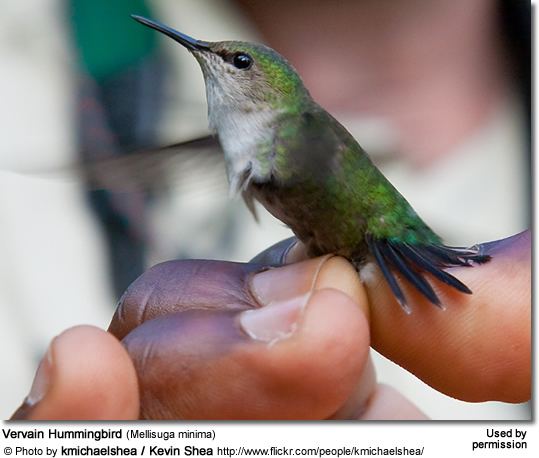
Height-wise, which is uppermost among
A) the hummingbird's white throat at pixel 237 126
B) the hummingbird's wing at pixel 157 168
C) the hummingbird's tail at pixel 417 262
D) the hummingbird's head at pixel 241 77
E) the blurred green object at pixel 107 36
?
the blurred green object at pixel 107 36

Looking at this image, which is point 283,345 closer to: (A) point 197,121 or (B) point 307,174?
(B) point 307,174

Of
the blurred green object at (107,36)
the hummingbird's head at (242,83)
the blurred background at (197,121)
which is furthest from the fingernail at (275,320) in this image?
the blurred green object at (107,36)

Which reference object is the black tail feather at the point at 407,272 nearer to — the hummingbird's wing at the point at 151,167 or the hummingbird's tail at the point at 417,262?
the hummingbird's tail at the point at 417,262

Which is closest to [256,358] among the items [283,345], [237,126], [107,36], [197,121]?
[283,345]

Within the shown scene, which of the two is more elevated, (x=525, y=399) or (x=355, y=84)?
(x=355, y=84)

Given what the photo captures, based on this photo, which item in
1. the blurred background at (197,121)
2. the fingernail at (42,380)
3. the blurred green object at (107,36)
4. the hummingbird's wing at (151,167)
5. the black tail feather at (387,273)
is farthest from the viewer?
the blurred green object at (107,36)

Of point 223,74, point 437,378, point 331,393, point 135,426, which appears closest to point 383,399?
point 437,378

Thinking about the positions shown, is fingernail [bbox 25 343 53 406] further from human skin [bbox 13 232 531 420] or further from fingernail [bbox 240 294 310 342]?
fingernail [bbox 240 294 310 342]

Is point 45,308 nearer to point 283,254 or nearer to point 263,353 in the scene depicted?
point 283,254
